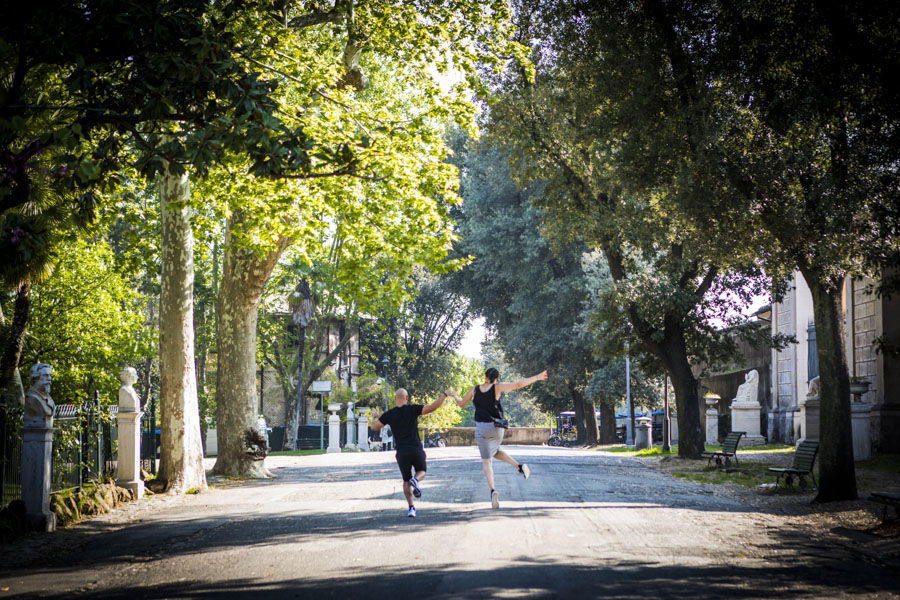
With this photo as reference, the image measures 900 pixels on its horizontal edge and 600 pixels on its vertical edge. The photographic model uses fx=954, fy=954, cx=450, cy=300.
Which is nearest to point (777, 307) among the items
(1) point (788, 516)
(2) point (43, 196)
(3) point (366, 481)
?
(3) point (366, 481)

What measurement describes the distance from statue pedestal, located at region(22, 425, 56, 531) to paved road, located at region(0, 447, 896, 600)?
0.99 m

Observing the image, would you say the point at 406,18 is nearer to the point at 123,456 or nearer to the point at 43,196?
the point at 43,196

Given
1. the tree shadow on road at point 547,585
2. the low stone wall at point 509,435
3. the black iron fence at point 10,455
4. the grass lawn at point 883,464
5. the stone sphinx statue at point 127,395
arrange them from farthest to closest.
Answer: the low stone wall at point 509,435 < the grass lawn at point 883,464 < the stone sphinx statue at point 127,395 < the black iron fence at point 10,455 < the tree shadow on road at point 547,585

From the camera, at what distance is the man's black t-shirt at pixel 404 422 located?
12.7 m

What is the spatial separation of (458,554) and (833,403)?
27.1 feet

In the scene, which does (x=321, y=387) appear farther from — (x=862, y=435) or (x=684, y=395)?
(x=862, y=435)

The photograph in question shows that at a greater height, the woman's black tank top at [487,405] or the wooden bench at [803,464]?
the woman's black tank top at [487,405]

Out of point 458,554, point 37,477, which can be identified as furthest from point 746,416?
point 458,554

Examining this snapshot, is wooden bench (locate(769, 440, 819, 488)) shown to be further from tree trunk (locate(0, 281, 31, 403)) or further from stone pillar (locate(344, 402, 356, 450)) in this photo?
stone pillar (locate(344, 402, 356, 450))

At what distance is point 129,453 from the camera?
1658 centimetres

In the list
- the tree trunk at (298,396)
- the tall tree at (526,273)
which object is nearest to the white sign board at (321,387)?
the tree trunk at (298,396)

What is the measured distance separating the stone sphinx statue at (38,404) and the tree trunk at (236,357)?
9.49m

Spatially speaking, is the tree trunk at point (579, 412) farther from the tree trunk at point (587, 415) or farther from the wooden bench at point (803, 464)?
the wooden bench at point (803, 464)

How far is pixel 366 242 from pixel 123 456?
6.33 m
